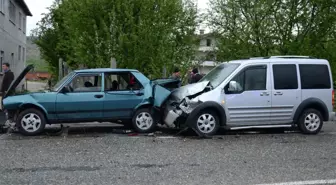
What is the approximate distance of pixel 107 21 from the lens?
17203 millimetres

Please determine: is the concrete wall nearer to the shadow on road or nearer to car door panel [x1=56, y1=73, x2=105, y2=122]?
the shadow on road

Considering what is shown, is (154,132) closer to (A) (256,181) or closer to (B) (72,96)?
(B) (72,96)

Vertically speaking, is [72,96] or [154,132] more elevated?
[72,96]

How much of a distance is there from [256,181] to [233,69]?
4.79 metres

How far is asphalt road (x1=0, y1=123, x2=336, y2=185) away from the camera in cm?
685

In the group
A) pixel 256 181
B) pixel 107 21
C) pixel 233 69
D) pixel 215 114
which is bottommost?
pixel 256 181

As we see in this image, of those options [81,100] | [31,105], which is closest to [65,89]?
[81,100]

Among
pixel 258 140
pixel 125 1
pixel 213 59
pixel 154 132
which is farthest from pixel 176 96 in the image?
pixel 213 59

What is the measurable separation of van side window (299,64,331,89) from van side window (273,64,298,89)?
0.21 m

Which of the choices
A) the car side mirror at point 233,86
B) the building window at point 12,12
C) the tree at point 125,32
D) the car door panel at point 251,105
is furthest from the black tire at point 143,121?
the building window at point 12,12

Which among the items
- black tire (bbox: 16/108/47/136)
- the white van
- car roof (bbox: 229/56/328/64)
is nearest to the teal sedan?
black tire (bbox: 16/108/47/136)

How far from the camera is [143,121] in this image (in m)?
11.3

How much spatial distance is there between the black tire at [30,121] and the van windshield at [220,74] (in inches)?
158

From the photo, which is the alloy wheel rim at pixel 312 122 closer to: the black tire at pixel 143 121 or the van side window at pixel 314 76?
the van side window at pixel 314 76
